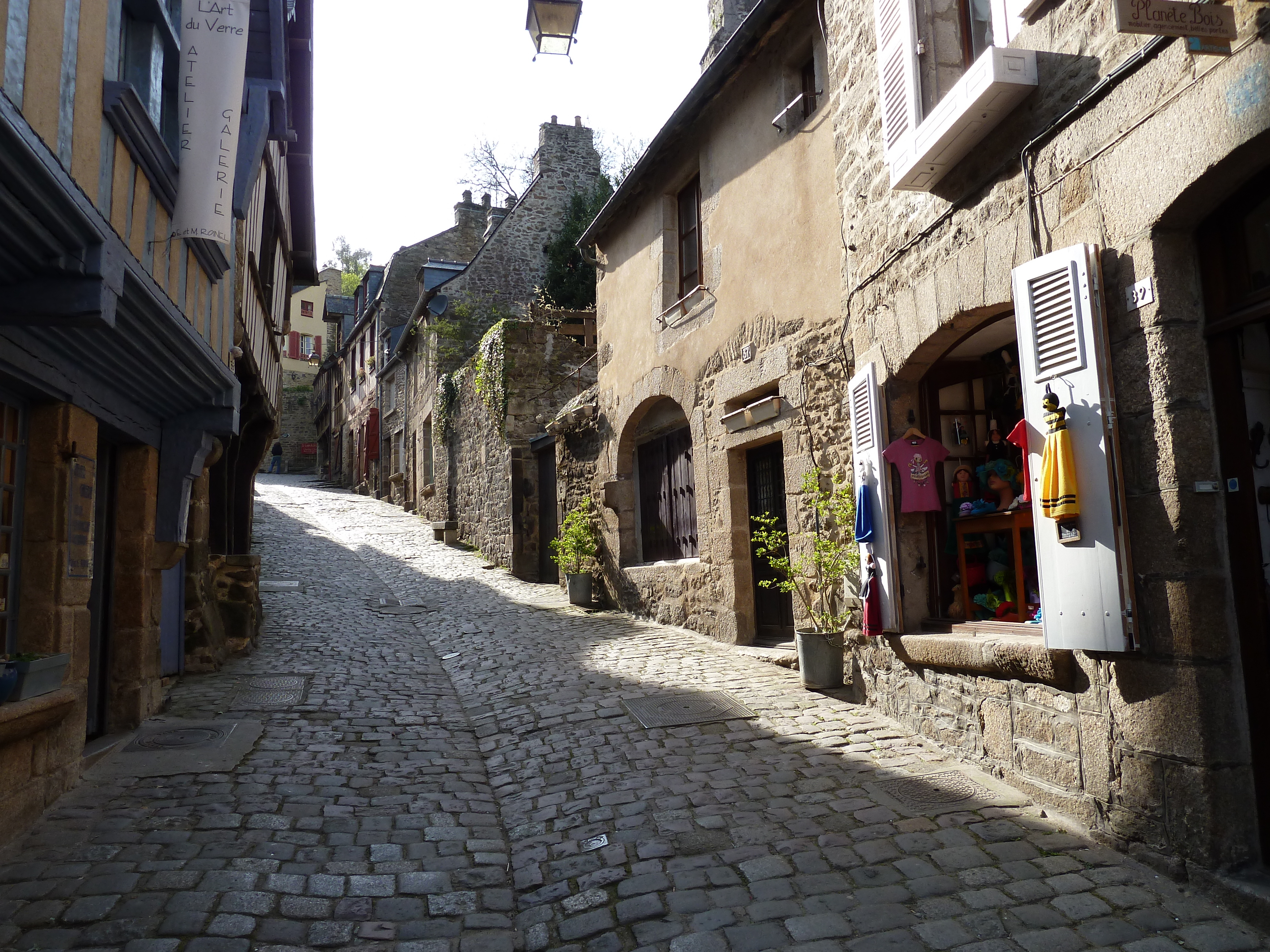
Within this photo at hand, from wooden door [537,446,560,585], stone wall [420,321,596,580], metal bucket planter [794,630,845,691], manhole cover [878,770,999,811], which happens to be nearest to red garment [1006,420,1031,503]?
manhole cover [878,770,999,811]

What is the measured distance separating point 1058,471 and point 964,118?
175 centimetres

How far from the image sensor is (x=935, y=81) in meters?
4.60

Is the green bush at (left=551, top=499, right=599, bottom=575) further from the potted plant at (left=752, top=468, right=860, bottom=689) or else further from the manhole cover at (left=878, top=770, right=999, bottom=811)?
the manhole cover at (left=878, top=770, right=999, bottom=811)

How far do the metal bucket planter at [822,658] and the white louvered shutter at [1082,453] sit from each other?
A: 224cm

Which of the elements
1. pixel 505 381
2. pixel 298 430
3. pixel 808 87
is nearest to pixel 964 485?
pixel 808 87

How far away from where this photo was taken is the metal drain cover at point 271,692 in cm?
573

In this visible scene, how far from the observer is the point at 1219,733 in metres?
3.03

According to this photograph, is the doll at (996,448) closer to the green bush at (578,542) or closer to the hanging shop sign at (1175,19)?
the hanging shop sign at (1175,19)

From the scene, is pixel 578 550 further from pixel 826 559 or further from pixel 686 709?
pixel 686 709

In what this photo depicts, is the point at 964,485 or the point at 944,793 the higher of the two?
the point at 964,485

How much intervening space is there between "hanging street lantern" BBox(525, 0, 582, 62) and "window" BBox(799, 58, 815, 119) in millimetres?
1872

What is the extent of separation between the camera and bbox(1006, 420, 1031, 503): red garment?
12.6 ft

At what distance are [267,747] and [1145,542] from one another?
4477mm

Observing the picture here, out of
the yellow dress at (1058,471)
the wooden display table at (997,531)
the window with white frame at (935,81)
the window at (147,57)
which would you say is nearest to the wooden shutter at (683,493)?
the wooden display table at (997,531)
